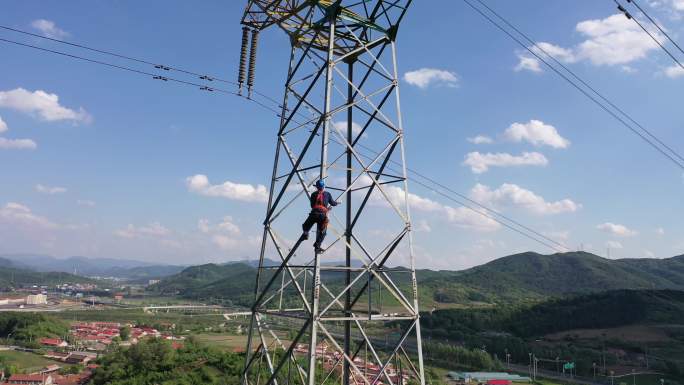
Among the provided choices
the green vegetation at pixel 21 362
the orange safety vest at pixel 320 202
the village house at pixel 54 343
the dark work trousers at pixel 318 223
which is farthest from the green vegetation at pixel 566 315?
the orange safety vest at pixel 320 202

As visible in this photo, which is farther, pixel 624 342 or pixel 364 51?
pixel 624 342

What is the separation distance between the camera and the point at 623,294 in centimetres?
13025

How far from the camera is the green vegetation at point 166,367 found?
4922 cm

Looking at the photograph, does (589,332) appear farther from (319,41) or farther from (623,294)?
(319,41)

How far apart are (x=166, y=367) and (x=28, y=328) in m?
71.1

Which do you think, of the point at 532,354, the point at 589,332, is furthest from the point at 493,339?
the point at 589,332

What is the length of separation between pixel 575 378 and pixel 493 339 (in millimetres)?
29578

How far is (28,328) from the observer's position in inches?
4176

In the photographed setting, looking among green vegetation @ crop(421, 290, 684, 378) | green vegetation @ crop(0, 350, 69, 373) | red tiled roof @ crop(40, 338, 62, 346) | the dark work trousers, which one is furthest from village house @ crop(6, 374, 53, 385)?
green vegetation @ crop(421, 290, 684, 378)

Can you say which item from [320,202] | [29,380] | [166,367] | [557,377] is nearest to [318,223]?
[320,202]

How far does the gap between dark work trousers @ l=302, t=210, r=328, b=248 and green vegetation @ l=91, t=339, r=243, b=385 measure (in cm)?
4158

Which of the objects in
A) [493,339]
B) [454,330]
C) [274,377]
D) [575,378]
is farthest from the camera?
[454,330]

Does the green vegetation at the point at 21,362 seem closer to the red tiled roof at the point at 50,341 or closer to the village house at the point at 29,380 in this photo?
the village house at the point at 29,380

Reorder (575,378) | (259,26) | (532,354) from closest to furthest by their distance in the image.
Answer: (259,26) → (575,378) → (532,354)
